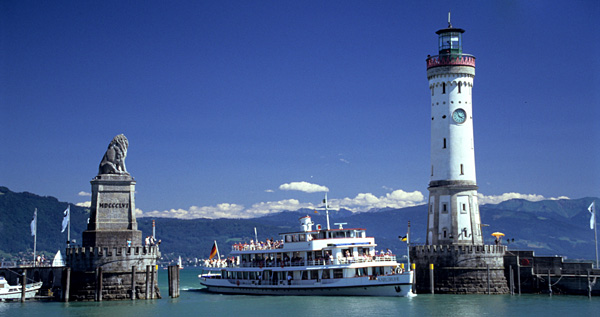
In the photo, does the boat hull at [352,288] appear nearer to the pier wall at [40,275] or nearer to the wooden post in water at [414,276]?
the wooden post in water at [414,276]

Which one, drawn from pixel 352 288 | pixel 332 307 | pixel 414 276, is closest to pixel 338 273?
Answer: pixel 352 288

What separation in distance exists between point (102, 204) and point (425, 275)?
94.0 feet

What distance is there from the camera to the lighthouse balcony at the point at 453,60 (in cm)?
7525

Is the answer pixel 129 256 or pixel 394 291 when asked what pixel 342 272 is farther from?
pixel 129 256

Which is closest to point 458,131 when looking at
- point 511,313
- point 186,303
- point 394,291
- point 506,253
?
point 506,253

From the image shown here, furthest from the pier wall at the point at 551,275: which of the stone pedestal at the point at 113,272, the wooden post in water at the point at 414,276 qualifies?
the stone pedestal at the point at 113,272

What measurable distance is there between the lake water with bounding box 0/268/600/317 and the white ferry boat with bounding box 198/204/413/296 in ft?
4.66

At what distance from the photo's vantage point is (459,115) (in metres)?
75.1

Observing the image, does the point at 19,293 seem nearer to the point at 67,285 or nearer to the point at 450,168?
the point at 67,285

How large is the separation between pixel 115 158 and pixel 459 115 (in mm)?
31127

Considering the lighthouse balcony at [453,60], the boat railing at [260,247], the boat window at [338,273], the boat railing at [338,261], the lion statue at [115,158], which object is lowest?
the boat window at [338,273]

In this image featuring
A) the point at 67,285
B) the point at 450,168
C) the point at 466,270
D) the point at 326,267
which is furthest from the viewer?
the point at 450,168

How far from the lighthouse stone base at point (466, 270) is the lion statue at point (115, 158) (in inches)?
1102

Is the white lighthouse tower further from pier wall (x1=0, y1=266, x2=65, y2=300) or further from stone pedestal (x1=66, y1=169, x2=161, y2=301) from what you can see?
pier wall (x1=0, y1=266, x2=65, y2=300)
